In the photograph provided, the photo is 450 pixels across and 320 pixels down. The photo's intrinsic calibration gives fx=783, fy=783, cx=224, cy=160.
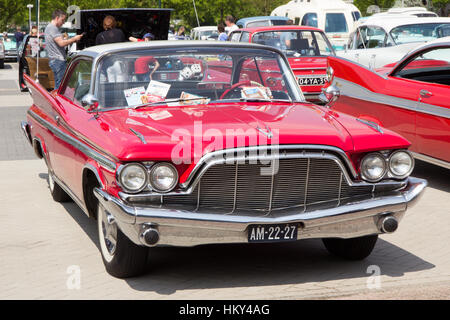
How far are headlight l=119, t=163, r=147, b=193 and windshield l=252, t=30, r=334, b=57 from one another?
11.0 metres

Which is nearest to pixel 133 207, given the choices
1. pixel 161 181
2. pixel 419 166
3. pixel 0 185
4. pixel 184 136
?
pixel 161 181

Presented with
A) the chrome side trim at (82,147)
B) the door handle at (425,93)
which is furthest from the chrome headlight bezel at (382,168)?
the door handle at (425,93)

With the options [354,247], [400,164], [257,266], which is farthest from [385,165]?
[257,266]

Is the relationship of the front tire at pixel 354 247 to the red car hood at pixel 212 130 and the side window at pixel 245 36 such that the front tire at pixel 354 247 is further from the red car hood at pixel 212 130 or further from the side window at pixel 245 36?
the side window at pixel 245 36

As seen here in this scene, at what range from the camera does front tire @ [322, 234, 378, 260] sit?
19.2 ft

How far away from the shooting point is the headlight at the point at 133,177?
4945mm

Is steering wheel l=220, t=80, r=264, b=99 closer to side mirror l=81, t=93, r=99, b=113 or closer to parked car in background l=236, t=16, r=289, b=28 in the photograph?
side mirror l=81, t=93, r=99, b=113

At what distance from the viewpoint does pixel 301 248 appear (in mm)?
6328

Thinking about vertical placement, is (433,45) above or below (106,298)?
above

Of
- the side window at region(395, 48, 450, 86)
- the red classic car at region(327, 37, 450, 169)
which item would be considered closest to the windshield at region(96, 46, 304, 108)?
the red classic car at region(327, 37, 450, 169)

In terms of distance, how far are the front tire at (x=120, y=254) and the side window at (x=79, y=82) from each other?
1423mm
